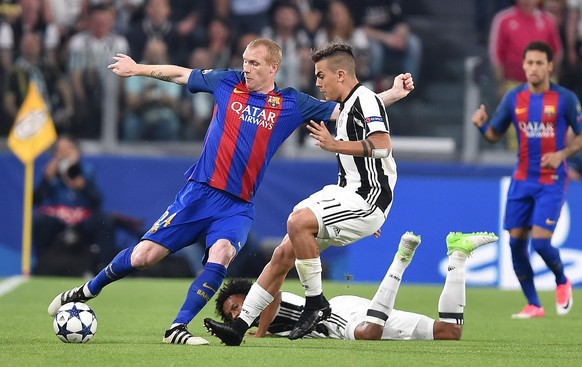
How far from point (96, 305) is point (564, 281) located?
4425 millimetres

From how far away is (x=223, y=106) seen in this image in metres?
8.10

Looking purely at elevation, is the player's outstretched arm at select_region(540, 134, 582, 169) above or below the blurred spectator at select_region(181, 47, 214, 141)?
above

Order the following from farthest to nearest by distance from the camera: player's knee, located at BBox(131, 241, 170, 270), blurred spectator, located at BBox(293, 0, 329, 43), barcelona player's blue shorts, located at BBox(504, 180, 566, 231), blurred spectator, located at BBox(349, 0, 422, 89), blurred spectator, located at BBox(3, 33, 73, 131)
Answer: blurred spectator, located at BBox(293, 0, 329, 43), blurred spectator, located at BBox(349, 0, 422, 89), blurred spectator, located at BBox(3, 33, 73, 131), barcelona player's blue shorts, located at BBox(504, 180, 566, 231), player's knee, located at BBox(131, 241, 170, 270)

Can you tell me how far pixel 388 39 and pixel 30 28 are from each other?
15.9 ft

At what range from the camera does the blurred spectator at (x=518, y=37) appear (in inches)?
602

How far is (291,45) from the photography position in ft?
50.8

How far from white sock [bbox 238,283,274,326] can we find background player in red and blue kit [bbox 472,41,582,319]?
12.8ft

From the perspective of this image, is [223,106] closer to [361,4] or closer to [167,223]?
[167,223]

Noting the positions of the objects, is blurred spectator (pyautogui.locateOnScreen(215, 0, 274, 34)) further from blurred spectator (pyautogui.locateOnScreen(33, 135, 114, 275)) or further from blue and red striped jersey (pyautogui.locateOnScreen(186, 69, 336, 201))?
blue and red striped jersey (pyautogui.locateOnScreen(186, 69, 336, 201))

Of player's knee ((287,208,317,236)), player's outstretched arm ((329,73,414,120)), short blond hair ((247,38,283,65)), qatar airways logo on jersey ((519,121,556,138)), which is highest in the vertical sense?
short blond hair ((247,38,283,65))

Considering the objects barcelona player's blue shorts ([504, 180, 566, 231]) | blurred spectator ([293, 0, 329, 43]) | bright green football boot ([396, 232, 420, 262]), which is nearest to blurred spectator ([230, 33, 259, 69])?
blurred spectator ([293, 0, 329, 43])

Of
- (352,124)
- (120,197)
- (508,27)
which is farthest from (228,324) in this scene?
(508,27)

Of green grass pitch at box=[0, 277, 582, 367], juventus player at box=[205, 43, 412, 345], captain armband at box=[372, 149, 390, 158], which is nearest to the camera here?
green grass pitch at box=[0, 277, 582, 367]

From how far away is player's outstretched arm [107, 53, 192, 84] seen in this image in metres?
7.91
